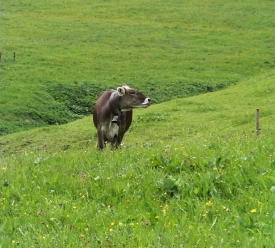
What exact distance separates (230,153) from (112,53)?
126 ft

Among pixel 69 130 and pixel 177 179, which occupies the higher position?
pixel 177 179

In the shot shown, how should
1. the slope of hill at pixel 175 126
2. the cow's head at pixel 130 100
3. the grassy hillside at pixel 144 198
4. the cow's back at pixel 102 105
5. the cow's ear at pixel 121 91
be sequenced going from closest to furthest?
the grassy hillside at pixel 144 198, the cow's ear at pixel 121 91, the cow's head at pixel 130 100, the cow's back at pixel 102 105, the slope of hill at pixel 175 126

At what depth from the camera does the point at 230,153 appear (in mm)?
8844

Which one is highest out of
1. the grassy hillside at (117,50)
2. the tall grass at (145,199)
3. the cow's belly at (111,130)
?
the tall grass at (145,199)

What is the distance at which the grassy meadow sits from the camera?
19.9ft

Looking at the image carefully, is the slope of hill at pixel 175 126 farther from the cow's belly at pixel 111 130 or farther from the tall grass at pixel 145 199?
the tall grass at pixel 145 199

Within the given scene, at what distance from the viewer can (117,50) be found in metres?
47.7

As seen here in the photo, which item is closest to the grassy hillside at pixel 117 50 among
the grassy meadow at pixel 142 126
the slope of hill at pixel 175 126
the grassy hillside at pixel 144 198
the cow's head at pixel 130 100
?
the grassy meadow at pixel 142 126

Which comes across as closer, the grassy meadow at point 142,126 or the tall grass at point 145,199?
the tall grass at point 145,199

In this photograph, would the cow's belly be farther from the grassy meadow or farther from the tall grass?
the tall grass

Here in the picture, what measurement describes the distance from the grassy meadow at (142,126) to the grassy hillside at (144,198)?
22 millimetres

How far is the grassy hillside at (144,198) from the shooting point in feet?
18.2

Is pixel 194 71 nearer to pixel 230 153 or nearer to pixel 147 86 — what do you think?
pixel 147 86

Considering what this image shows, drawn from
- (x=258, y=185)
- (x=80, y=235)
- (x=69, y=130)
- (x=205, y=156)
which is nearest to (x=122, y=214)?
(x=80, y=235)
